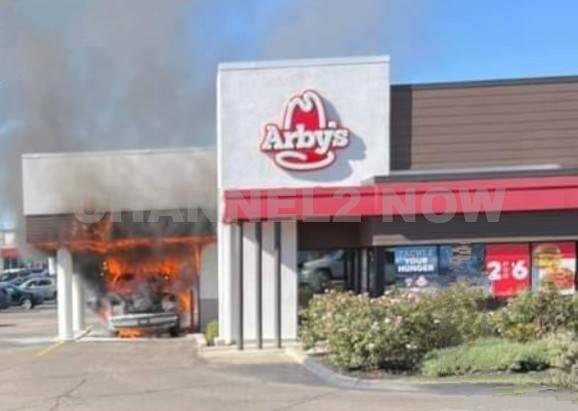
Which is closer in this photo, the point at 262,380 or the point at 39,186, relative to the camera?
the point at 262,380

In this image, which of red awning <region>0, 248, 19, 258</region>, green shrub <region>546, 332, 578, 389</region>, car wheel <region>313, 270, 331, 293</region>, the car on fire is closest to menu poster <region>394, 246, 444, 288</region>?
car wheel <region>313, 270, 331, 293</region>

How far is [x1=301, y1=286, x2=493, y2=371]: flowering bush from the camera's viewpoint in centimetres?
1081

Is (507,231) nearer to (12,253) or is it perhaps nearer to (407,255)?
(407,255)

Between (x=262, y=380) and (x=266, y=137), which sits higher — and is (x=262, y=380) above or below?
below

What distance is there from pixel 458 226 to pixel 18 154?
17.9 m

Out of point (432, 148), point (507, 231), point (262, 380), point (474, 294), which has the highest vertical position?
point (432, 148)

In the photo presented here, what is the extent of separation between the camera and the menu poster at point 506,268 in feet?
49.4

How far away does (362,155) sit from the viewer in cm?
1559

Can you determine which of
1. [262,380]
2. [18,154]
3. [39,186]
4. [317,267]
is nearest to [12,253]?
[18,154]

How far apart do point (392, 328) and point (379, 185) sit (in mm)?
4316

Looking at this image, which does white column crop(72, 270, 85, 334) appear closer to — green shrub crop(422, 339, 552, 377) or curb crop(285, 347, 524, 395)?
curb crop(285, 347, 524, 395)

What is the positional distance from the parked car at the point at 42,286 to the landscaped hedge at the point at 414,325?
104ft

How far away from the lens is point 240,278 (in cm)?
1542

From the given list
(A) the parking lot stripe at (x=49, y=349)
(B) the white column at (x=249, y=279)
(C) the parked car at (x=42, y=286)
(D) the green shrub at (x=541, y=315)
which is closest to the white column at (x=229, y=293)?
(B) the white column at (x=249, y=279)
